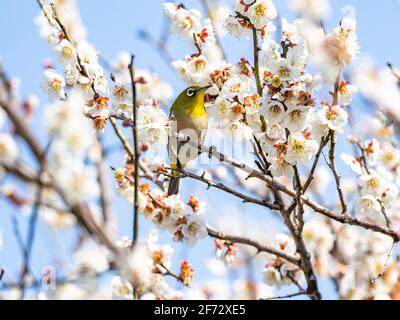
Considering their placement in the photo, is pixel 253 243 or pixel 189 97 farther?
pixel 189 97

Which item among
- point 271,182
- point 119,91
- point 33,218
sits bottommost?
point 33,218

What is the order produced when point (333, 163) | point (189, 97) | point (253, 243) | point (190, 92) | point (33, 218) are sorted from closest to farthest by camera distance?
point (33, 218)
point (333, 163)
point (253, 243)
point (190, 92)
point (189, 97)

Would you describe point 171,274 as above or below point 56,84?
below

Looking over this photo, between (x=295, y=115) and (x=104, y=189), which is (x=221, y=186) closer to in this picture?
(x=295, y=115)

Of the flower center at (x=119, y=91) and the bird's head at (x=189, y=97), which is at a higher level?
the bird's head at (x=189, y=97)

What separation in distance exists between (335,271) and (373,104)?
2362 mm

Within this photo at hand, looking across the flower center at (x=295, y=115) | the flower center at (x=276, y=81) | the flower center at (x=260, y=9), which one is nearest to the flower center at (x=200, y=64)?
the flower center at (x=260, y=9)

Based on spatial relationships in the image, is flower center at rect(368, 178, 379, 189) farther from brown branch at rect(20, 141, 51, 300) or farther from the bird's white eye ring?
brown branch at rect(20, 141, 51, 300)

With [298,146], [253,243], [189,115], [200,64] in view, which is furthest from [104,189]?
[298,146]

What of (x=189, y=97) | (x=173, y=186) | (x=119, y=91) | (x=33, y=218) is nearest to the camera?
(x=33, y=218)

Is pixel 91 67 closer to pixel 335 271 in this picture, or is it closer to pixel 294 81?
pixel 294 81

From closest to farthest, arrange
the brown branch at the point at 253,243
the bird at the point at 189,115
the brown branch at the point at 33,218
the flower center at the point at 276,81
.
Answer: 1. the brown branch at the point at 33,218
2. the flower center at the point at 276,81
3. the brown branch at the point at 253,243
4. the bird at the point at 189,115

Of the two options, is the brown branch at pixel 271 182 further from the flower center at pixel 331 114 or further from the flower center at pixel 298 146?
the flower center at pixel 331 114
